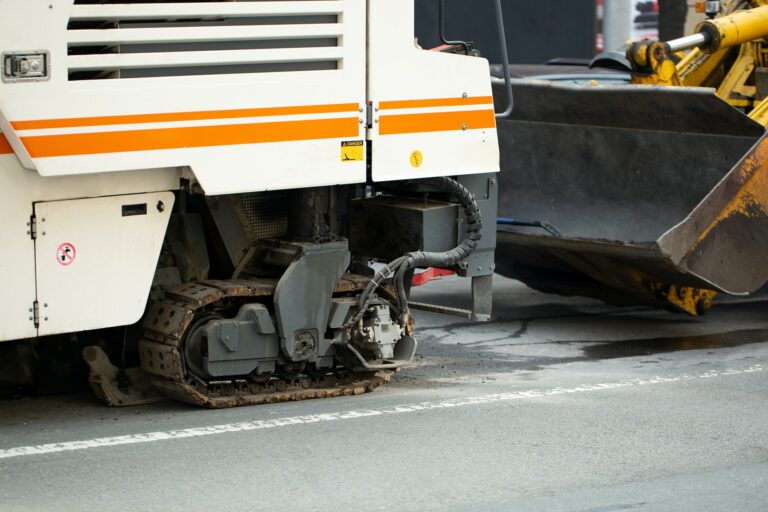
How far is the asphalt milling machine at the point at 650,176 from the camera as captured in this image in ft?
29.5

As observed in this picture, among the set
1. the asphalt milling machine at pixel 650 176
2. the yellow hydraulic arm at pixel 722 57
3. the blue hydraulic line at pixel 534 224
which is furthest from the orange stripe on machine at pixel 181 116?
the yellow hydraulic arm at pixel 722 57

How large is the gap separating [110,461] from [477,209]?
261 centimetres

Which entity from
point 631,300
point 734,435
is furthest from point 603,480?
point 631,300

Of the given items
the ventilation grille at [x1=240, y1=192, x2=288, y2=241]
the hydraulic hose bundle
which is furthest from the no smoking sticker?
the hydraulic hose bundle

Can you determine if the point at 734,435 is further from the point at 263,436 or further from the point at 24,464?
the point at 24,464

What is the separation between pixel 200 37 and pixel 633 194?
184 inches

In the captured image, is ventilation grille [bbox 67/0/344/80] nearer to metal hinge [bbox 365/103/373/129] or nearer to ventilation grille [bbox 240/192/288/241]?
metal hinge [bbox 365/103/373/129]

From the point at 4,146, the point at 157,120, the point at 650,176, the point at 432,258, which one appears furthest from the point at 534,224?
the point at 4,146

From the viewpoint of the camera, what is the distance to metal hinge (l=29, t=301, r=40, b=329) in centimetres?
627

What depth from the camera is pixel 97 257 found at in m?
6.41

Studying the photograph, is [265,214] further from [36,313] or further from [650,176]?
[650,176]

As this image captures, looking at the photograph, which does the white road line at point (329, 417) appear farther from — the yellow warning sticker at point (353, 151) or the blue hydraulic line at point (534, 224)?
the blue hydraulic line at point (534, 224)

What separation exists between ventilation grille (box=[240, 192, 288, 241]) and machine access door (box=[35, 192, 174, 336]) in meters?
0.69

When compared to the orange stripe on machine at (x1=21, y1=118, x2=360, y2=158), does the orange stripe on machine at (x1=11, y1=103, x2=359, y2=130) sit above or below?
above
